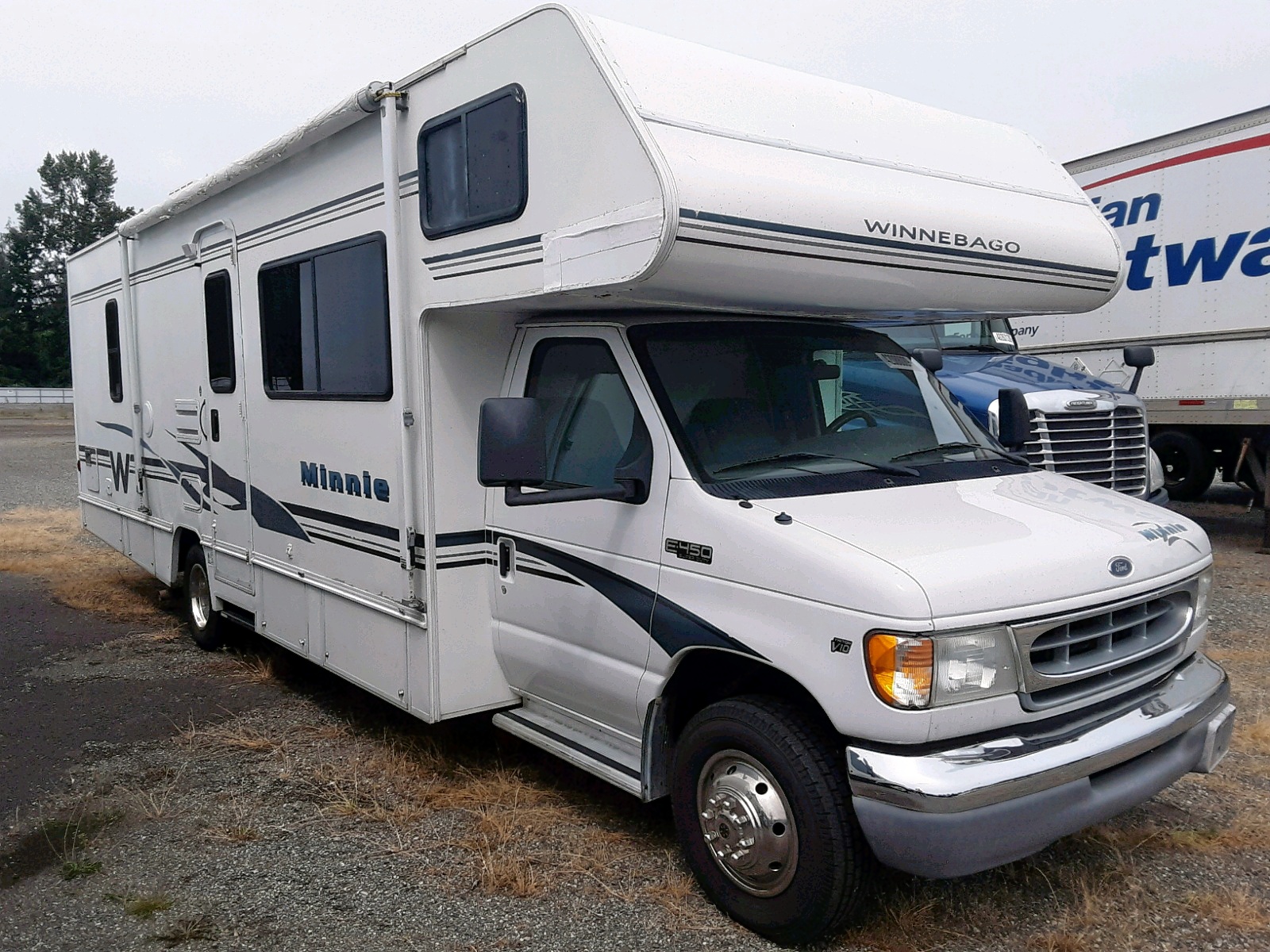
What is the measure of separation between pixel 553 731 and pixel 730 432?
1.47 meters

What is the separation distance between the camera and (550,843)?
4246mm

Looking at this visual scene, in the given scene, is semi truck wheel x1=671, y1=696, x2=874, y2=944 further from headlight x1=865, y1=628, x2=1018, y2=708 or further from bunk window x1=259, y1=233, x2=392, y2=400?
bunk window x1=259, y1=233, x2=392, y2=400

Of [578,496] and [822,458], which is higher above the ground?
[822,458]

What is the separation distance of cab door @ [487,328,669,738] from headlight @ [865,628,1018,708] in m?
0.98

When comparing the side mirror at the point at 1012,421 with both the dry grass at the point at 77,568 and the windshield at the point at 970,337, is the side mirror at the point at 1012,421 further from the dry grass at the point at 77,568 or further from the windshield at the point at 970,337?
the dry grass at the point at 77,568

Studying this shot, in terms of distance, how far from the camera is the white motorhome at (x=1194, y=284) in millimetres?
10016

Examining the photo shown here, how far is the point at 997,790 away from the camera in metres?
3.06

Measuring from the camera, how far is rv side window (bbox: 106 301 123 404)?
8.38 meters

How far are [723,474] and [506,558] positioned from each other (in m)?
1.22

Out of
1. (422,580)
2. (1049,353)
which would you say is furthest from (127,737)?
(1049,353)

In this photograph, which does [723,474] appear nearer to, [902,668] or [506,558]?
[902,668]

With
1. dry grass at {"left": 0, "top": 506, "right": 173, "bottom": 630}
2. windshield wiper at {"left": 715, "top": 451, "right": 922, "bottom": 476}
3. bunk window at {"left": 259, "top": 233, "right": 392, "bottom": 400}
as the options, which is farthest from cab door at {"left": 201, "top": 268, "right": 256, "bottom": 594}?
windshield wiper at {"left": 715, "top": 451, "right": 922, "bottom": 476}

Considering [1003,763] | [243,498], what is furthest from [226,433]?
[1003,763]

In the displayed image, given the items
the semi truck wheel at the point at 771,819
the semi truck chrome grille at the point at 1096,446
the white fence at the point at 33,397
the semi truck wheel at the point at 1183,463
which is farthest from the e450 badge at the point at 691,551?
the white fence at the point at 33,397
